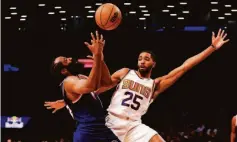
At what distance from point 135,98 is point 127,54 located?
17.7 metres

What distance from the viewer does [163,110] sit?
23.2 m

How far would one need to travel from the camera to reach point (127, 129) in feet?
18.8

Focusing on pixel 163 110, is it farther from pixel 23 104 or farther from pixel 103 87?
pixel 103 87

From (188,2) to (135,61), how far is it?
3.98 meters

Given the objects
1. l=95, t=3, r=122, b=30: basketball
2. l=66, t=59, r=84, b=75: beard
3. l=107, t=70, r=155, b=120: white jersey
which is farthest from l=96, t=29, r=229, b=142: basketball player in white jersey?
l=95, t=3, r=122, b=30: basketball

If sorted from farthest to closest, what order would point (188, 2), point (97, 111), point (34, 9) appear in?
point (34, 9) < point (188, 2) < point (97, 111)

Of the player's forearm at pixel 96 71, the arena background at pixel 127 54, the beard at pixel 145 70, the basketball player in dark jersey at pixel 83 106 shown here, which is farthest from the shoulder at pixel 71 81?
the arena background at pixel 127 54

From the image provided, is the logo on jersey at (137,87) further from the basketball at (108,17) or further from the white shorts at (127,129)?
the basketball at (108,17)

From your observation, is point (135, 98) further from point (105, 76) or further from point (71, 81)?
point (71, 81)

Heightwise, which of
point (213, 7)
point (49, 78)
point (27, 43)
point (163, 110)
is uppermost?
point (213, 7)

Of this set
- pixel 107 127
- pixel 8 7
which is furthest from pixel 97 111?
pixel 8 7

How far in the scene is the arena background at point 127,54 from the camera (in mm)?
22438

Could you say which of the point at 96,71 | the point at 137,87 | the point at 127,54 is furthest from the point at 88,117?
the point at 127,54

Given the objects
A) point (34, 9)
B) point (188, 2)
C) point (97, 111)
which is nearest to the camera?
point (97, 111)
